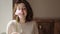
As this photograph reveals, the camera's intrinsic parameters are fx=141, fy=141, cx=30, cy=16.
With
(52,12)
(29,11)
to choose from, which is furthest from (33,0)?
(29,11)

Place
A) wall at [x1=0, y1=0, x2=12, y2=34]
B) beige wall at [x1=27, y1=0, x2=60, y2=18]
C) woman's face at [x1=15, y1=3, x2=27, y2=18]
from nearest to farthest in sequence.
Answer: woman's face at [x1=15, y1=3, x2=27, y2=18], wall at [x1=0, y1=0, x2=12, y2=34], beige wall at [x1=27, y1=0, x2=60, y2=18]

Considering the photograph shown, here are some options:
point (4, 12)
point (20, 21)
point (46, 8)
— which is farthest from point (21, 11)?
point (46, 8)

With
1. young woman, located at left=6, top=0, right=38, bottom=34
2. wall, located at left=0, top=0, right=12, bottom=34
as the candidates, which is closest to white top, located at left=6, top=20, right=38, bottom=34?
young woman, located at left=6, top=0, right=38, bottom=34

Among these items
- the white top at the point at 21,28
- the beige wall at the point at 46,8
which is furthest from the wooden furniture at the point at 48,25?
the white top at the point at 21,28

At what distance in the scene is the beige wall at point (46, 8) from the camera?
6.49 feet

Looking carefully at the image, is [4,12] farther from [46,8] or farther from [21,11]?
[46,8]

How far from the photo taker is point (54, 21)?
6.64ft

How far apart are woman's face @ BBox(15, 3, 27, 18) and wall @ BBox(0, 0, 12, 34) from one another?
1.55ft

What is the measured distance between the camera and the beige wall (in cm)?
198

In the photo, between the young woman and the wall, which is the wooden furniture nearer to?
the wall

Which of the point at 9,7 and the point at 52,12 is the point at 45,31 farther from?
the point at 9,7

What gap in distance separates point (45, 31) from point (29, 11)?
2.92 ft

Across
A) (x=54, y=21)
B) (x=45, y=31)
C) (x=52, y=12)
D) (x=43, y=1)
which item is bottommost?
(x=45, y=31)

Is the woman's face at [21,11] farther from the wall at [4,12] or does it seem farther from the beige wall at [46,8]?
the beige wall at [46,8]
